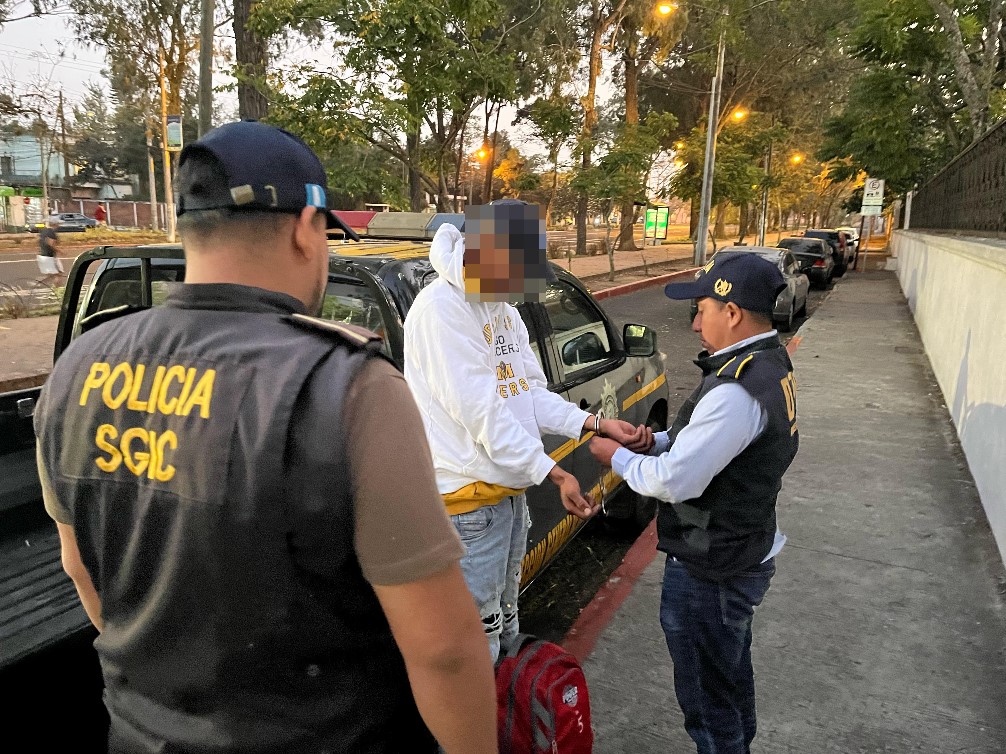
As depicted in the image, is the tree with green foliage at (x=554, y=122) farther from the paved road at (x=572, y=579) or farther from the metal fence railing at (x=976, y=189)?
the paved road at (x=572, y=579)

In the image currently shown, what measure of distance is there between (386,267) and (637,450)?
1154mm

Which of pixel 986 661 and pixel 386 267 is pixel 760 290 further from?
pixel 986 661

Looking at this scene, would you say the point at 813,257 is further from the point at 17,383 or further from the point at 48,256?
the point at 17,383

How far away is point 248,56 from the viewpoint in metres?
10.3

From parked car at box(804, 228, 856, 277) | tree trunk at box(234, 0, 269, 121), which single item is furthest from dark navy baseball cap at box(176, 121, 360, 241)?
parked car at box(804, 228, 856, 277)

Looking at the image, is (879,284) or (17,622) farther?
(879,284)

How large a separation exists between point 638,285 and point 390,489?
758 inches

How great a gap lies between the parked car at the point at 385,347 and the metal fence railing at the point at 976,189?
598 centimetres

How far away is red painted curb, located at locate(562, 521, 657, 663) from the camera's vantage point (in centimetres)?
332

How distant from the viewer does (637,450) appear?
268 centimetres

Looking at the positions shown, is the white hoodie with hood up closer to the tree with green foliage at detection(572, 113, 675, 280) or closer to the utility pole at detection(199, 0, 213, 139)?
the utility pole at detection(199, 0, 213, 139)

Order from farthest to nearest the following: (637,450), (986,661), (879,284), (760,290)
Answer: (879,284)
(986,661)
(637,450)
(760,290)

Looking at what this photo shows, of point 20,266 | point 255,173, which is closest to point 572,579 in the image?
point 255,173

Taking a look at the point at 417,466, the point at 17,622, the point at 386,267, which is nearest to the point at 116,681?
the point at 417,466
